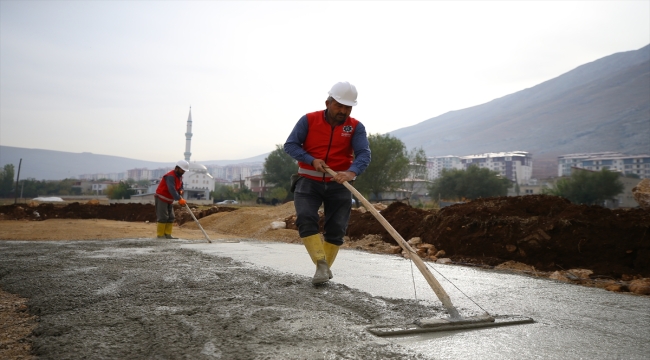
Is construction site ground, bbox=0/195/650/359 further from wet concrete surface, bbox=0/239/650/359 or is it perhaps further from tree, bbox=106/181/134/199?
tree, bbox=106/181/134/199

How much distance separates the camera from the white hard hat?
430cm

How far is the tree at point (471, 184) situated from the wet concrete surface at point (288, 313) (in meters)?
65.6

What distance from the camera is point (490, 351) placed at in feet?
8.06

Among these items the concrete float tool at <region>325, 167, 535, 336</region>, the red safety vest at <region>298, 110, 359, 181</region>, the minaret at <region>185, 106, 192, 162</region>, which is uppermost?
the minaret at <region>185, 106, 192, 162</region>

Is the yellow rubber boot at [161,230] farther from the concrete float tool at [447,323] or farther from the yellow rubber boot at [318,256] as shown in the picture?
the concrete float tool at [447,323]

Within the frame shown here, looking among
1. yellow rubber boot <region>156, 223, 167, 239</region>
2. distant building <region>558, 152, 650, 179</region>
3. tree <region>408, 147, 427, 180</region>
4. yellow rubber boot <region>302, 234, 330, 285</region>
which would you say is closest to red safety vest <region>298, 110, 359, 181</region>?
yellow rubber boot <region>302, 234, 330, 285</region>

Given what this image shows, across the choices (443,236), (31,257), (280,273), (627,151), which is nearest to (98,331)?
(280,273)

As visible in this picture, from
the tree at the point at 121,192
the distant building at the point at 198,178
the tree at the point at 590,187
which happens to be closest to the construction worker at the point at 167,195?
the tree at the point at 590,187

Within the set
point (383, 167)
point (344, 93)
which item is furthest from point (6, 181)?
point (344, 93)

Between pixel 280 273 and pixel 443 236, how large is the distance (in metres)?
4.15

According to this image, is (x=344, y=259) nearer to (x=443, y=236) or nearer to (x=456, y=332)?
(x=443, y=236)

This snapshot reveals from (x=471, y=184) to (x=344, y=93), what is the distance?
6937 cm

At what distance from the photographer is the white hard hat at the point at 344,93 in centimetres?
430

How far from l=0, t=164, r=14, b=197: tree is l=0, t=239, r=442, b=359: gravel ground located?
94815mm
